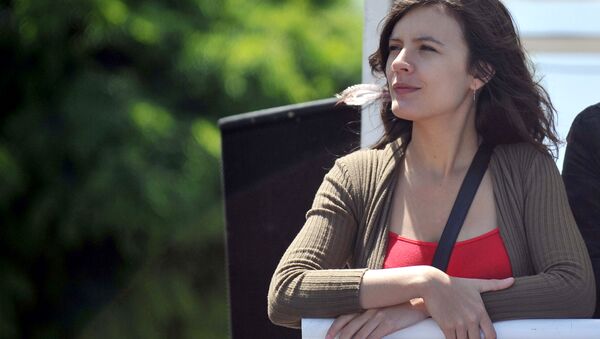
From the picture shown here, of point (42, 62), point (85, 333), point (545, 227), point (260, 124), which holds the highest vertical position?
point (42, 62)

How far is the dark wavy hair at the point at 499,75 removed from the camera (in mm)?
2199

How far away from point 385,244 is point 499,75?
42 cm

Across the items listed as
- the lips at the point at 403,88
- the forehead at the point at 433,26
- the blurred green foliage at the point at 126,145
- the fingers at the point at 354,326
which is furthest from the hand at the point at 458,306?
the blurred green foliage at the point at 126,145

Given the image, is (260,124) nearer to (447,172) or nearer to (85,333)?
(447,172)

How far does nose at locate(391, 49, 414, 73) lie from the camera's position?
2.15 metres

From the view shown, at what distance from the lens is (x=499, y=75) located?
7.45 feet

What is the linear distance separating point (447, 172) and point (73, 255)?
3.81 m

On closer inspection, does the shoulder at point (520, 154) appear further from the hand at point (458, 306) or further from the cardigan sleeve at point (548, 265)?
the hand at point (458, 306)

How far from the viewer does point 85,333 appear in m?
5.73

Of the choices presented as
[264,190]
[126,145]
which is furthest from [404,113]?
[126,145]

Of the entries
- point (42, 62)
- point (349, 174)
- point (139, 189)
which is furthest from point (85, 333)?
point (349, 174)

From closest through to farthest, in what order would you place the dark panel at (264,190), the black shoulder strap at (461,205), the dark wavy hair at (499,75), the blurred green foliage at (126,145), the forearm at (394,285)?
the forearm at (394,285) < the black shoulder strap at (461,205) < the dark wavy hair at (499,75) < the dark panel at (264,190) < the blurred green foliage at (126,145)

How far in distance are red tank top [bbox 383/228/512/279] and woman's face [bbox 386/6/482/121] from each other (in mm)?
254

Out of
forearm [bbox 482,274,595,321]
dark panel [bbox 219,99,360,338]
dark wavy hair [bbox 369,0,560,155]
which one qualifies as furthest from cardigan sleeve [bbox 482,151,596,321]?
dark panel [bbox 219,99,360,338]
